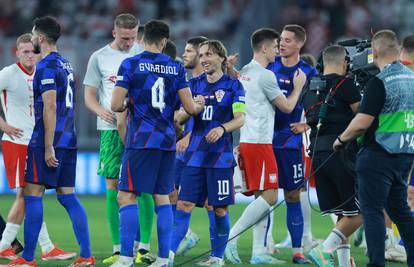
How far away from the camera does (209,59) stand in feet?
30.9

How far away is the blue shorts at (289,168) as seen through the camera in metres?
10.6

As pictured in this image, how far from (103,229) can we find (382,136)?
5.93 m

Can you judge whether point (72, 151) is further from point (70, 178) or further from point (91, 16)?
point (91, 16)

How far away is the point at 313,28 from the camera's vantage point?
21578 millimetres

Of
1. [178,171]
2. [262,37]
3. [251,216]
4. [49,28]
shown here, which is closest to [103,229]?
[178,171]

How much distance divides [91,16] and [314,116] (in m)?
13.6

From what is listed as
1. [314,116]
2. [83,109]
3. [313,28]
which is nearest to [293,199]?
[314,116]

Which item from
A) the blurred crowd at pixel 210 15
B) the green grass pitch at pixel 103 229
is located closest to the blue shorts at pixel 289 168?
the green grass pitch at pixel 103 229

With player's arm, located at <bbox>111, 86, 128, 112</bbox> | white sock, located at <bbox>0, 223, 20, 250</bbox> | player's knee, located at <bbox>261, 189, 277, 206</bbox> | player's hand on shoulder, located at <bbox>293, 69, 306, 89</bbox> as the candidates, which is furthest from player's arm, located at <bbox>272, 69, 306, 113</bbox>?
white sock, located at <bbox>0, 223, 20, 250</bbox>

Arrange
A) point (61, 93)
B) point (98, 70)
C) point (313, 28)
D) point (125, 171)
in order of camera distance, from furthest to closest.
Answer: point (313, 28) < point (98, 70) < point (61, 93) < point (125, 171)

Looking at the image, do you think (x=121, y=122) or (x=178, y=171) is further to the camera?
(x=178, y=171)

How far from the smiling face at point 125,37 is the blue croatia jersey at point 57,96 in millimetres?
793

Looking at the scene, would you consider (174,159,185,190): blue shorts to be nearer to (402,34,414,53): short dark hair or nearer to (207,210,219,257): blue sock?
(207,210,219,257): blue sock

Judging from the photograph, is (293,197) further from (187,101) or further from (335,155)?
(187,101)
